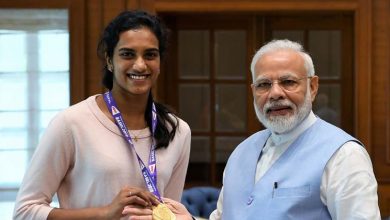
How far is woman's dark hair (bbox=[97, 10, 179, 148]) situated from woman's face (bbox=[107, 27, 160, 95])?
21mm

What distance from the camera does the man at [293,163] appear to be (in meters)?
1.77

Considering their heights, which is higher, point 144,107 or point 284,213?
point 144,107

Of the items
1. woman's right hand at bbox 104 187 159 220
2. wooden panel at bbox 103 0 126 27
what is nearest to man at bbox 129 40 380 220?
woman's right hand at bbox 104 187 159 220

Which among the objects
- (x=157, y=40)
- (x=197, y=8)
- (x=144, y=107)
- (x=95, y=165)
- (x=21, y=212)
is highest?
(x=197, y=8)

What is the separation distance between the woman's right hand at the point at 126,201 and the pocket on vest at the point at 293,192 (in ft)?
1.33

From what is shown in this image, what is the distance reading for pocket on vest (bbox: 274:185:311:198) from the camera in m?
1.85

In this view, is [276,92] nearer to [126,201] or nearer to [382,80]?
[126,201]

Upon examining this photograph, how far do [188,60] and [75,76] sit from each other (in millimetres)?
950

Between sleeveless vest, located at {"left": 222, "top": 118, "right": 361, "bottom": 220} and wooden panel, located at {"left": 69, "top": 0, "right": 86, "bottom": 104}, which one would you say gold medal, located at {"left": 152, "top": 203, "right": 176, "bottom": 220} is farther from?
wooden panel, located at {"left": 69, "top": 0, "right": 86, "bottom": 104}

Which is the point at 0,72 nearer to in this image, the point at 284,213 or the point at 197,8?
the point at 197,8

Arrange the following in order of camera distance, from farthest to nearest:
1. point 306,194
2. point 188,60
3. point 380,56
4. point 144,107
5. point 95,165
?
point 188,60, point 380,56, point 144,107, point 95,165, point 306,194

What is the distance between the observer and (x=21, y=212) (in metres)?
2.05

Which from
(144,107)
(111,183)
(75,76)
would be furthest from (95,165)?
(75,76)

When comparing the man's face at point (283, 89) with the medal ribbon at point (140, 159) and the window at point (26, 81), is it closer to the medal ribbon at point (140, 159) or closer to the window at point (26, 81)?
the medal ribbon at point (140, 159)
